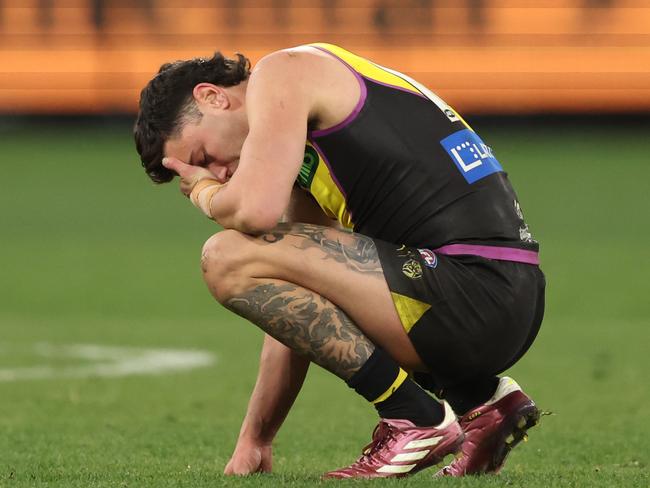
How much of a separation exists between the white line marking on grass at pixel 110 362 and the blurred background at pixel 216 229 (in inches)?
1.6

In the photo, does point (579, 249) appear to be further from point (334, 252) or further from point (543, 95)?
point (334, 252)

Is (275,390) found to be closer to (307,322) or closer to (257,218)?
(307,322)

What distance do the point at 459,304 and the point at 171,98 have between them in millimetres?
1017

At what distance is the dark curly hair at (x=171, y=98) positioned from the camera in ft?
13.4

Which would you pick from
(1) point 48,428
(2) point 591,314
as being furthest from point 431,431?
(2) point 591,314

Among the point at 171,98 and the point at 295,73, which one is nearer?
the point at 295,73

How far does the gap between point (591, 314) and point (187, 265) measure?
337cm

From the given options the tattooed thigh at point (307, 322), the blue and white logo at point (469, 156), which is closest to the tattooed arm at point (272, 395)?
the tattooed thigh at point (307, 322)

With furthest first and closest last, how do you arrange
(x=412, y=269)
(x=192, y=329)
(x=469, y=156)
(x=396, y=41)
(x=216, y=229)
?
(x=396, y=41), (x=216, y=229), (x=192, y=329), (x=469, y=156), (x=412, y=269)

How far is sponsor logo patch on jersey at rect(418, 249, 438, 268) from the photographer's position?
12.8ft

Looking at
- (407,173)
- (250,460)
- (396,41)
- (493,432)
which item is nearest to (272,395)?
(250,460)

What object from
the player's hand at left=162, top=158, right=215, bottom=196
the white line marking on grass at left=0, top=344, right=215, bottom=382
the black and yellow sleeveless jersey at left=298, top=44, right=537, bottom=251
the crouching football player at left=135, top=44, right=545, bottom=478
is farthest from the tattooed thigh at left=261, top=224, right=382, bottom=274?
the white line marking on grass at left=0, top=344, right=215, bottom=382

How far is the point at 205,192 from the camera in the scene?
3982 mm

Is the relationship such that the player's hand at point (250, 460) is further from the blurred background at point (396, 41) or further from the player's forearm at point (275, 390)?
the blurred background at point (396, 41)
